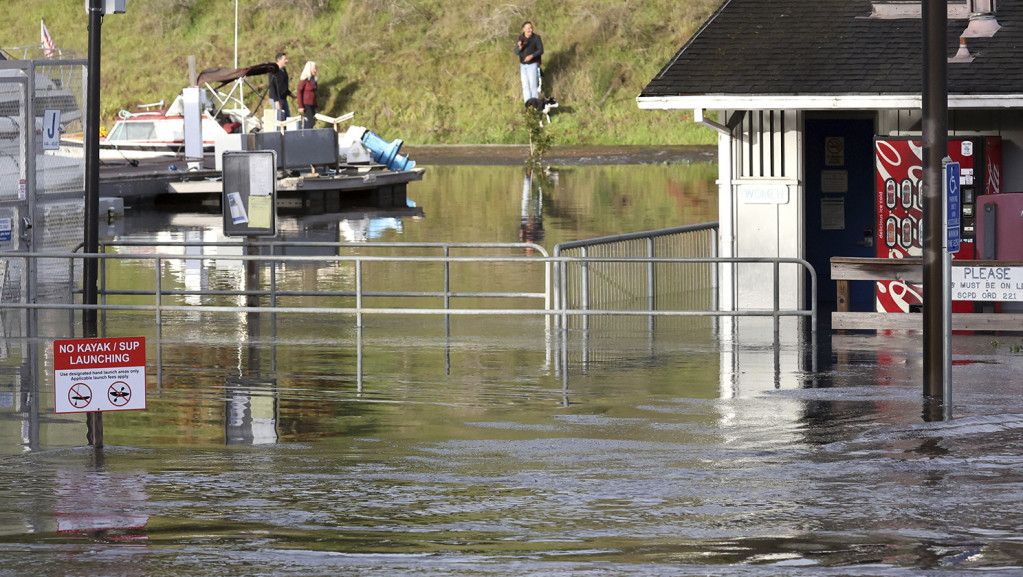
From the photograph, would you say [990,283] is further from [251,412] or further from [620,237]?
[251,412]

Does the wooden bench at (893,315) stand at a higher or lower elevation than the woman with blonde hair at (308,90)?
lower

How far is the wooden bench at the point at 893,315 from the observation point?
1411 cm

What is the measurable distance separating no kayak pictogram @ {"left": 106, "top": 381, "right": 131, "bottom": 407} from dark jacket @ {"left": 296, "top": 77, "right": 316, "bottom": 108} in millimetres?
34456

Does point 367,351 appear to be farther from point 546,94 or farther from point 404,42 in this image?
point 404,42

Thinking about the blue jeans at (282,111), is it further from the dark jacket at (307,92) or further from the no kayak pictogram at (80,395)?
the no kayak pictogram at (80,395)

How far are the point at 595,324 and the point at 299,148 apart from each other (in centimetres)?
2053

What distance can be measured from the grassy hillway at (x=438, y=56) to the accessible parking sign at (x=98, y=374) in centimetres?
3933

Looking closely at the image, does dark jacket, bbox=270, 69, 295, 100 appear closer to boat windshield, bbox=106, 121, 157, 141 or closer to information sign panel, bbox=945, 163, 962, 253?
boat windshield, bbox=106, 121, 157, 141

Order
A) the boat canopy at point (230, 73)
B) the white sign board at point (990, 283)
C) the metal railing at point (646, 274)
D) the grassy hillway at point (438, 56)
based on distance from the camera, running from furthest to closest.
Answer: the grassy hillway at point (438, 56) < the boat canopy at point (230, 73) < the metal railing at point (646, 274) < the white sign board at point (990, 283)

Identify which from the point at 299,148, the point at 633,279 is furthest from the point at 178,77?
the point at 633,279

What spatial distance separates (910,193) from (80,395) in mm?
9361

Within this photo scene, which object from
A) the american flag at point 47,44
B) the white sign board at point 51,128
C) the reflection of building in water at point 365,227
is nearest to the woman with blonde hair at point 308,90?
the american flag at point 47,44

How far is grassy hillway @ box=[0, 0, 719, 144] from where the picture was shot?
50.0m

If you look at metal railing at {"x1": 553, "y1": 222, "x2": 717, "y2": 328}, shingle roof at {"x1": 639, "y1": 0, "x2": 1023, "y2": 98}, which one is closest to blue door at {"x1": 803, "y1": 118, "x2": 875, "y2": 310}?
metal railing at {"x1": 553, "y1": 222, "x2": 717, "y2": 328}
